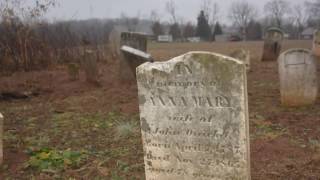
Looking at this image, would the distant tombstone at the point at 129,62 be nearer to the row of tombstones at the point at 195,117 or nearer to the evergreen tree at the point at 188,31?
the row of tombstones at the point at 195,117

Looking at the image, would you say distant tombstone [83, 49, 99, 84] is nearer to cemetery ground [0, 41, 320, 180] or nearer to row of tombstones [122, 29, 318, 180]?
cemetery ground [0, 41, 320, 180]

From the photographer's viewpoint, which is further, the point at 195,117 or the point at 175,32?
the point at 175,32

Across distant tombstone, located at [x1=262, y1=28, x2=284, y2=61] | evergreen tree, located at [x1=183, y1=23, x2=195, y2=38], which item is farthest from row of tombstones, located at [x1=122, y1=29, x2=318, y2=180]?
evergreen tree, located at [x1=183, y1=23, x2=195, y2=38]

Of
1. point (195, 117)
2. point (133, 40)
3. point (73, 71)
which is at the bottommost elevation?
point (73, 71)

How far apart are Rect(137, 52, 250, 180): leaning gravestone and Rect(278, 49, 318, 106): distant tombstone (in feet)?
15.4

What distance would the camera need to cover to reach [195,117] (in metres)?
4.23

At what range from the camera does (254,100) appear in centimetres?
964

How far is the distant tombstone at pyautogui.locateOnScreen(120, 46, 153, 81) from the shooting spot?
1179 cm

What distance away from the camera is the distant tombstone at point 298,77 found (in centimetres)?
851

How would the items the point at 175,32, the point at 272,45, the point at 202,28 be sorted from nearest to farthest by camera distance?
the point at 272,45
the point at 202,28
the point at 175,32

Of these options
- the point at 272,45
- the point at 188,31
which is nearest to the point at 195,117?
the point at 272,45

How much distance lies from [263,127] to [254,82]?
4752mm

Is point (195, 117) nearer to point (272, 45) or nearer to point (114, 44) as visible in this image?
point (272, 45)

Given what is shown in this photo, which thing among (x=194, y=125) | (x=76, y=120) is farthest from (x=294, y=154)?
(x=76, y=120)
